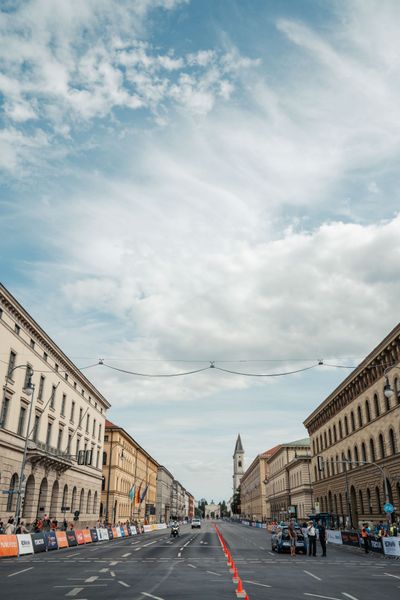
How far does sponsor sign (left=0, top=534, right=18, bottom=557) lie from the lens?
89.0 feet

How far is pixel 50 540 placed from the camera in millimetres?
34750

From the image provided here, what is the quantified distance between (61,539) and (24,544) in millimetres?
8377

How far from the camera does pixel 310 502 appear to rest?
97.5m

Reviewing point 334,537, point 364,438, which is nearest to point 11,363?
point 334,537

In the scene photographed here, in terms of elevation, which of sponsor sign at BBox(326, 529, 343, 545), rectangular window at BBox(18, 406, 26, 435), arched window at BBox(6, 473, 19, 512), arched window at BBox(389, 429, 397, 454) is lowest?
sponsor sign at BBox(326, 529, 343, 545)

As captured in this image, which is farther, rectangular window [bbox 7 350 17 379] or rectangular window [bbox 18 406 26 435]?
rectangular window [bbox 18 406 26 435]

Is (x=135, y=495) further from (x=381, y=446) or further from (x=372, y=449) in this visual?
(x=381, y=446)

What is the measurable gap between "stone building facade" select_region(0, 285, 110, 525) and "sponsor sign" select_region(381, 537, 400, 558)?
22.1 meters

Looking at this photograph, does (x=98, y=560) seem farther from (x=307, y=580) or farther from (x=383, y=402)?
(x=383, y=402)

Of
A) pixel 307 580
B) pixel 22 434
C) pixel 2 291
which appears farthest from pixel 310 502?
pixel 307 580

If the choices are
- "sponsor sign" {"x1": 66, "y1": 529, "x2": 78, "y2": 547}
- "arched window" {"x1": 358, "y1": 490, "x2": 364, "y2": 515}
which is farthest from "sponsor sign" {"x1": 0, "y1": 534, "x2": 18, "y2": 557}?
"arched window" {"x1": 358, "y1": 490, "x2": 364, "y2": 515}

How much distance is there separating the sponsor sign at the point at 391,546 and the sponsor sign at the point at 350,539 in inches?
295

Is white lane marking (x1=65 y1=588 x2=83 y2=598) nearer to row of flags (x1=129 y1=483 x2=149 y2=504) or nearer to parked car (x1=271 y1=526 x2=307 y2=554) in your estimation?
parked car (x1=271 y1=526 x2=307 y2=554)

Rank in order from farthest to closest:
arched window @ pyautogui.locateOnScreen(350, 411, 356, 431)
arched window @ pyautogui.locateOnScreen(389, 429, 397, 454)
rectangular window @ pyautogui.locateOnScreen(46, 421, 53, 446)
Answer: arched window @ pyautogui.locateOnScreen(350, 411, 356, 431), rectangular window @ pyautogui.locateOnScreen(46, 421, 53, 446), arched window @ pyautogui.locateOnScreen(389, 429, 397, 454)
